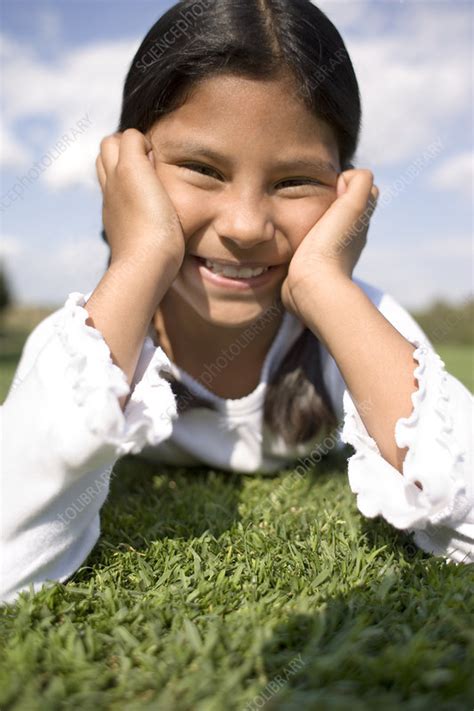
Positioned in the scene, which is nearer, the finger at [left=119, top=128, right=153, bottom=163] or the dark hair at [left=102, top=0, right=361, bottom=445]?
the dark hair at [left=102, top=0, right=361, bottom=445]

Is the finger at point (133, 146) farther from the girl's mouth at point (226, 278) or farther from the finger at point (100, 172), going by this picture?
the girl's mouth at point (226, 278)

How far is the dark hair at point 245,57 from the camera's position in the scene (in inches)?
87.7

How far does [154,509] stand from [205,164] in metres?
1.20

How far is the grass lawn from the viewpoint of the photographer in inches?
47.3

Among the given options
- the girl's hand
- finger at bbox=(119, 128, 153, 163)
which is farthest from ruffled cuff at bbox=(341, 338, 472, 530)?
finger at bbox=(119, 128, 153, 163)

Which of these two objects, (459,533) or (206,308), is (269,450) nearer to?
(206,308)

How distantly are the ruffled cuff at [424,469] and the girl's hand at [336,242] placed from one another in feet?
1.56

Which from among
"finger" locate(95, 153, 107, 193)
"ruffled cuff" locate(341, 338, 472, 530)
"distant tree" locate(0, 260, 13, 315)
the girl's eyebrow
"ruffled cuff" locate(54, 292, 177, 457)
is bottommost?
"distant tree" locate(0, 260, 13, 315)

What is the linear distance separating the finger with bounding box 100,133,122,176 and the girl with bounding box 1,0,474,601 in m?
0.01

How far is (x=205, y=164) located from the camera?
89.0 inches

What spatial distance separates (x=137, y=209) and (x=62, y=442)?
958mm

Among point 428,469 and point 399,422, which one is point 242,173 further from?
point 428,469

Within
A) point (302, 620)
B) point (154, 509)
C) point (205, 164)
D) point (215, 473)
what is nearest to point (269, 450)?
point (215, 473)

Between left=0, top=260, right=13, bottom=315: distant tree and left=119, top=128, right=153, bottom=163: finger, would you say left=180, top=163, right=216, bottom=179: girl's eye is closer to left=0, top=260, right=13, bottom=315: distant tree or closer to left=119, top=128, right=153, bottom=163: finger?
left=119, top=128, right=153, bottom=163: finger
